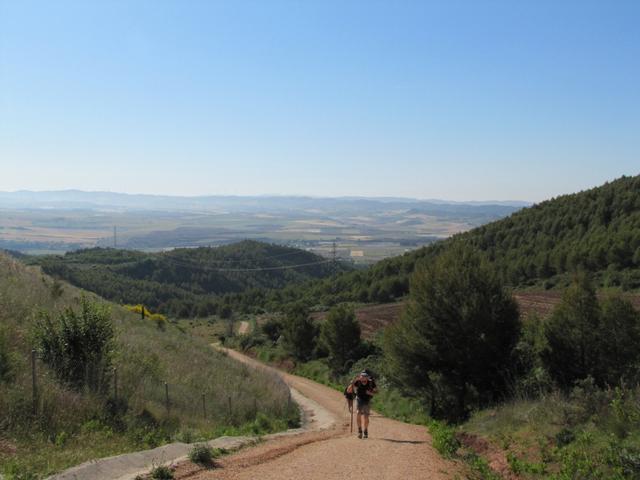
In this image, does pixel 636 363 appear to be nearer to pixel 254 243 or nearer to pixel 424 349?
pixel 424 349

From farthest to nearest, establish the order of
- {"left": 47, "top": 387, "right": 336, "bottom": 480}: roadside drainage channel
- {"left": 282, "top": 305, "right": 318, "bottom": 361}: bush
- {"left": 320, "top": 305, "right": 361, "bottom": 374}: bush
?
{"left": 282, "top": 305, "right": 318, "bottom": 361}: bush < {"left": 320, "top": 305, "right": 361, "bottom": 374}: bush < {"left": 47, "top": 387, "right": 336, "bottom": 480}: roadside drainage channel

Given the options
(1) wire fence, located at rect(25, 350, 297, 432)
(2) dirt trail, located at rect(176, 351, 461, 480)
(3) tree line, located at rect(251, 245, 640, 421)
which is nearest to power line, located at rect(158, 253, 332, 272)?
(3) tree line, located at rect(251, 245, 640, 421)

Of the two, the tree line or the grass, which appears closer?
the grass

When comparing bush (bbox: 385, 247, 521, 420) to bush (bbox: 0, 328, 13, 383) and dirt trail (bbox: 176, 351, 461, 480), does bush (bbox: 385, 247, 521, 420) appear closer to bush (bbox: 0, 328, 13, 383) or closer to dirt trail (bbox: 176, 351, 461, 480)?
dirt trail (bbox: 176, 351, 461, 480)

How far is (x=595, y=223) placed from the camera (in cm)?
6850

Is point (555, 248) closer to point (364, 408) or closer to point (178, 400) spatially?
point (364, 408)

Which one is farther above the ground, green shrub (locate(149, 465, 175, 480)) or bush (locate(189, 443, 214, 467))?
green shrub (locate(149, 465, 175, 480))

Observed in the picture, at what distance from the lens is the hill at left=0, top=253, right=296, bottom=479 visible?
8.98 meters

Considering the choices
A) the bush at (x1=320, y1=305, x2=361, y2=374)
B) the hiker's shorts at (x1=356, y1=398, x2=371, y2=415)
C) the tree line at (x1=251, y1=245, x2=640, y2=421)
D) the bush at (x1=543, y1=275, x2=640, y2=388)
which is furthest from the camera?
the bush at (x1=320, y1=305, x2=361, y2=374)

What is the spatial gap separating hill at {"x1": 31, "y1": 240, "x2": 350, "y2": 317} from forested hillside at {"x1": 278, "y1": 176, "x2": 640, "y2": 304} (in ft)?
92.1

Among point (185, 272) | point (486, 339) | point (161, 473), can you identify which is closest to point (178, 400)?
point (161, 473)

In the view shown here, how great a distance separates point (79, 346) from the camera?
12688mm

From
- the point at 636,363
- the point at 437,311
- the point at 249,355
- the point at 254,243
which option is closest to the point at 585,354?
the point at 636,363

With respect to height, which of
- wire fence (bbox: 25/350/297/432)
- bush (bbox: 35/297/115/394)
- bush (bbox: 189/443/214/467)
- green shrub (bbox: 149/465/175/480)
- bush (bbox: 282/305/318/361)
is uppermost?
bush (bbox: 35/297/115/394)
